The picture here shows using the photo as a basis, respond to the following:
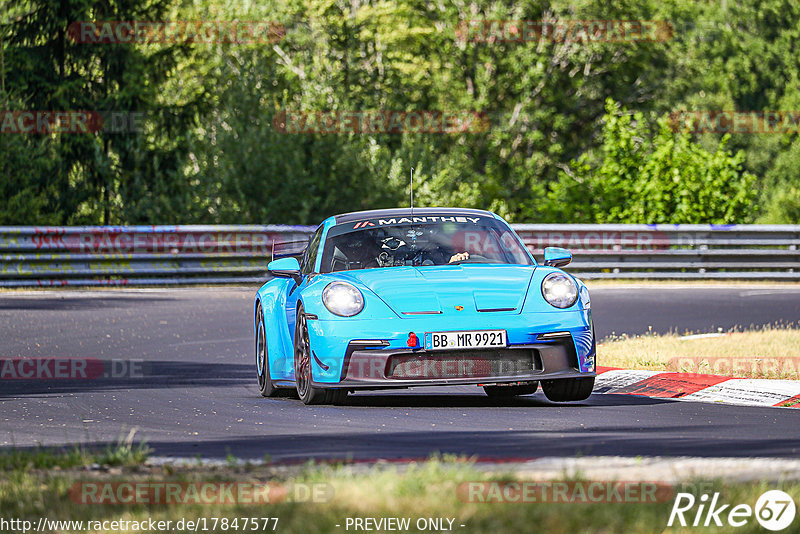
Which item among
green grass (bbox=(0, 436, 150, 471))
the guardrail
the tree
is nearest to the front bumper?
green grass (bbox=(0, 436, 150, 471))

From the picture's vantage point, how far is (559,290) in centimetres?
964

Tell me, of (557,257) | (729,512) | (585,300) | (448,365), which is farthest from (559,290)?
(729,512)

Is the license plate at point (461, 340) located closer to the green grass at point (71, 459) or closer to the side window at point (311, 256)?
the side window at point (311, 256)

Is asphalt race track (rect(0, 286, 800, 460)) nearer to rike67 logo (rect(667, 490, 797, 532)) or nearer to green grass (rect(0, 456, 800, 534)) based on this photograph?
green grass (rect(0, 456, 800, 534))

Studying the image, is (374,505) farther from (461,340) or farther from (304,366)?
(304,366)

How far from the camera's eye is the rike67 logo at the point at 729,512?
4.74 m

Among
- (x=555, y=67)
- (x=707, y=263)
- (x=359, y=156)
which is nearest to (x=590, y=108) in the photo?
(x=555, y=67)

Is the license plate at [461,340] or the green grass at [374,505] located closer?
the green grass at [374,505]

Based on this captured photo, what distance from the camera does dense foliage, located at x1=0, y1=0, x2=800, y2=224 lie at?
3191cm

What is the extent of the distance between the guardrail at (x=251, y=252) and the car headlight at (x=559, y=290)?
53.3 feet

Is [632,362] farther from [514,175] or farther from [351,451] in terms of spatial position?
[514,175]

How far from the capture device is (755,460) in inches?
249

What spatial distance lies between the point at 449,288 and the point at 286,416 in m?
1.37

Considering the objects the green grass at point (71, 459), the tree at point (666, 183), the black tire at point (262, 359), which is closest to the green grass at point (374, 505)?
the green grass at point (71, 459)
